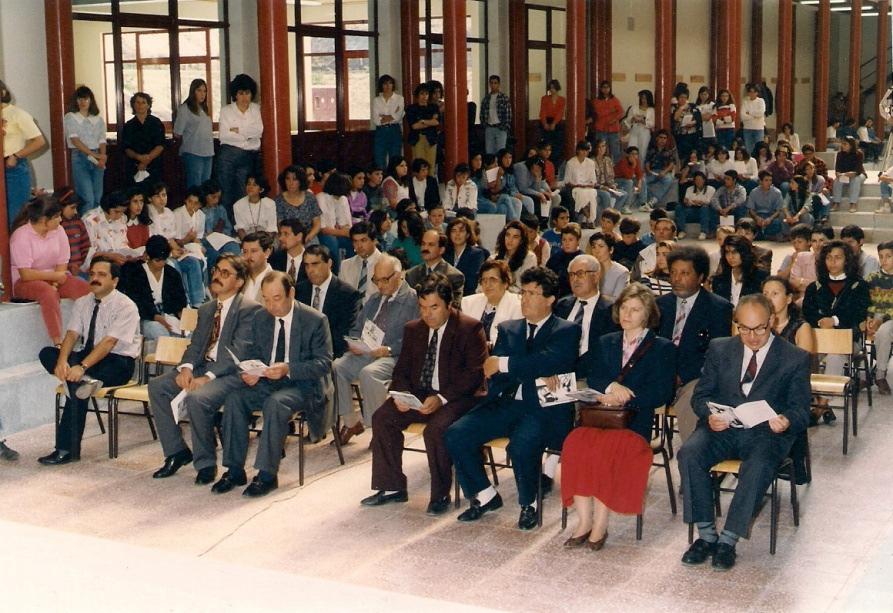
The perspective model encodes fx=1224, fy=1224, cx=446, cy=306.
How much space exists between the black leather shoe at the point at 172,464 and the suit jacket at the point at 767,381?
295 cm

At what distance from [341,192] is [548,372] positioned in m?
6.03

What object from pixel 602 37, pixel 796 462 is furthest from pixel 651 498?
pixel 602 37

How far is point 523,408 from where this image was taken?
6.21 metres

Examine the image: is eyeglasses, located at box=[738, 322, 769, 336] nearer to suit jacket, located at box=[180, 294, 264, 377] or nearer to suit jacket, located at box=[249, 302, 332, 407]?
suit jacket, located at box=[249, 302, 332, 407]

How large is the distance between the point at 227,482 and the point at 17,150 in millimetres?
3898

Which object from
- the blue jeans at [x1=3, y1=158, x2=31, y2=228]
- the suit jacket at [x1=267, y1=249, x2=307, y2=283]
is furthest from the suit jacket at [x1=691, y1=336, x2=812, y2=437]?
the blue jeans at [x1=3, y1=158, x2=31, y2=228]

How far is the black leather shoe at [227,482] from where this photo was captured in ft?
21.6

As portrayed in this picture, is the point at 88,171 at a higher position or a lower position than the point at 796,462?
higher

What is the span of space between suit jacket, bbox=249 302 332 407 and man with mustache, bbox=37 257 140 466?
101cm

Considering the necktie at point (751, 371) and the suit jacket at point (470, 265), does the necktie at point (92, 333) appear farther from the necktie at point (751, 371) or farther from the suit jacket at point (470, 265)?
the necktie at point (751, 371)

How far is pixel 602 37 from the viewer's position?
19.2 meters

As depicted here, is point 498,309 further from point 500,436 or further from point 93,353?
point 93,353

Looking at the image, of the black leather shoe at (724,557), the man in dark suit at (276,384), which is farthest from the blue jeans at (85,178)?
the black leather shoe at (724,557)

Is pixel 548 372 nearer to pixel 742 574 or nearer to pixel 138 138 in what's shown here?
pixel 742 574
